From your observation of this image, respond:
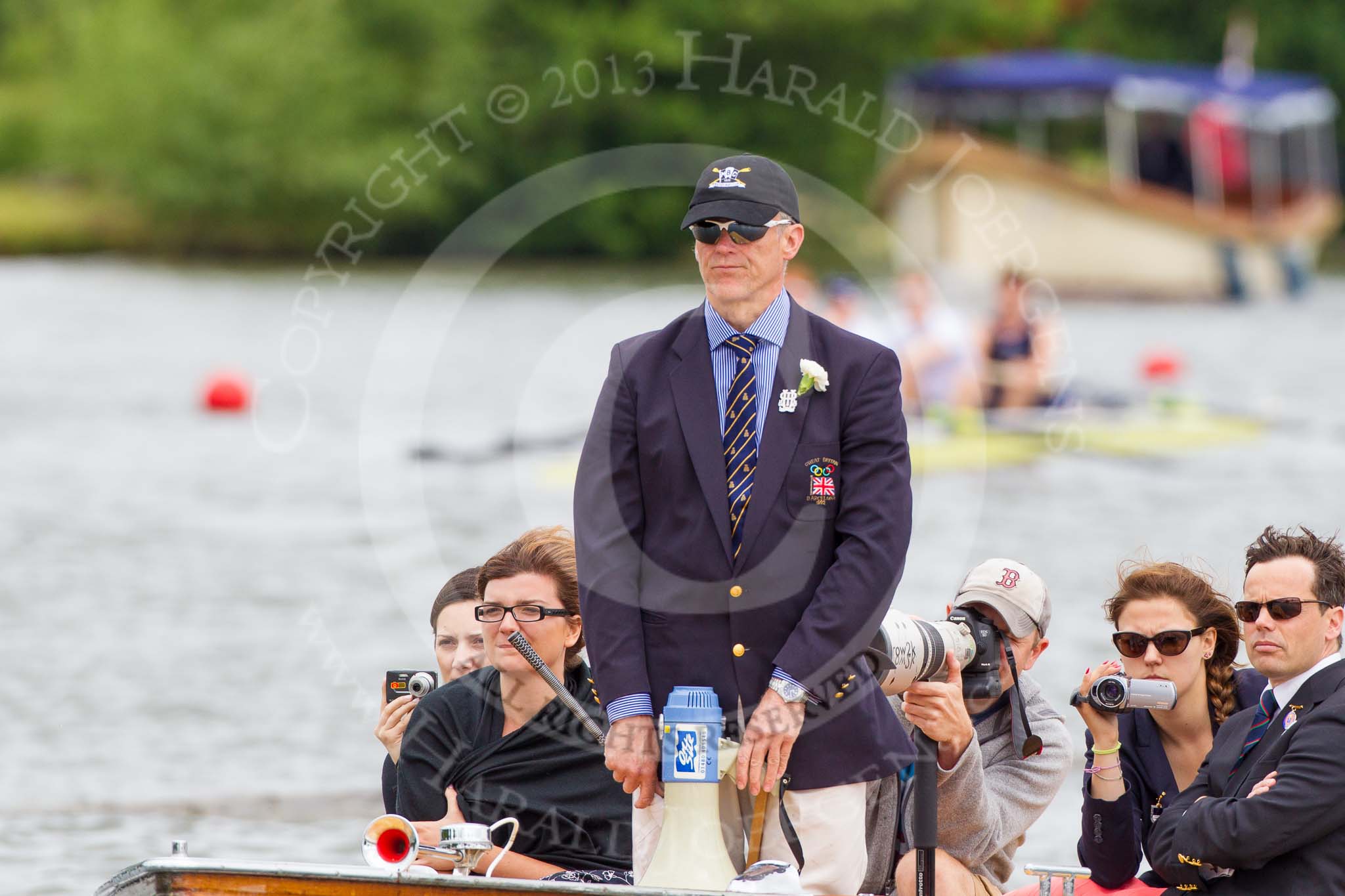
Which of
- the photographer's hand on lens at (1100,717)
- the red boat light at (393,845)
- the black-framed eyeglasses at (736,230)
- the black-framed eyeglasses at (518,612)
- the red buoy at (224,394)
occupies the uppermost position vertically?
the red buoy at (224,394)

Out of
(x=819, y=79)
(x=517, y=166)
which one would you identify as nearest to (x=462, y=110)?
(x=517, y=166)

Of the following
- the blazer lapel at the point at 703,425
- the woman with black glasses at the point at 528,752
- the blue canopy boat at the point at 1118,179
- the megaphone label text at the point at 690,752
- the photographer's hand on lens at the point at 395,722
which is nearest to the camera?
the megaphone label text at the point at 690,752

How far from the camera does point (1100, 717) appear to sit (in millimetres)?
3635

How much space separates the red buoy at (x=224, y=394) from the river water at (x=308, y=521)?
295 mm

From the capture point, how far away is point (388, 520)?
1445 cm

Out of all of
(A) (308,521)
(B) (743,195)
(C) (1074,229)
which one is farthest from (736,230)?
(C) (1074,229)

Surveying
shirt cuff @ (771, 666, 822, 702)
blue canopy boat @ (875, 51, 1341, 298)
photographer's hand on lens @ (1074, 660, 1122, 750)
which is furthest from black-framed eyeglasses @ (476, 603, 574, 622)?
blue canopy boat @ (875, 51, 1341, 298)

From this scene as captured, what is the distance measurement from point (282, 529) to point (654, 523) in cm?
1131

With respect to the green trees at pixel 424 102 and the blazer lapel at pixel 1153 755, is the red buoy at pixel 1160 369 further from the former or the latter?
the blazer lapel at pixel 1153 755

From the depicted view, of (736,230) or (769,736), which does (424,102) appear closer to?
(736,230)

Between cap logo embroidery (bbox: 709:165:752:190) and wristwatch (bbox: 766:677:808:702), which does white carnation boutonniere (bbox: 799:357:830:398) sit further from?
wristwatch (bbox: 766:677:808:702)

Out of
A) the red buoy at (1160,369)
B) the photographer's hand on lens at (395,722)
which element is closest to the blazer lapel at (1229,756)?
the photographer's hand on lens at (395,722)

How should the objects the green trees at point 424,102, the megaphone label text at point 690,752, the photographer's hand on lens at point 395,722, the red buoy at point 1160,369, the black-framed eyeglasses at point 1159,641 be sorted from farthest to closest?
the green trees at point 424,102, the red buoy at point 1160,369, the photographer's hand on lens at point 395,722, the black-framed eyeglasses at point 1159,641, the megaphone label text at point 690,752

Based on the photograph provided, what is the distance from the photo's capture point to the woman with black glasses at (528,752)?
3.99 metres
